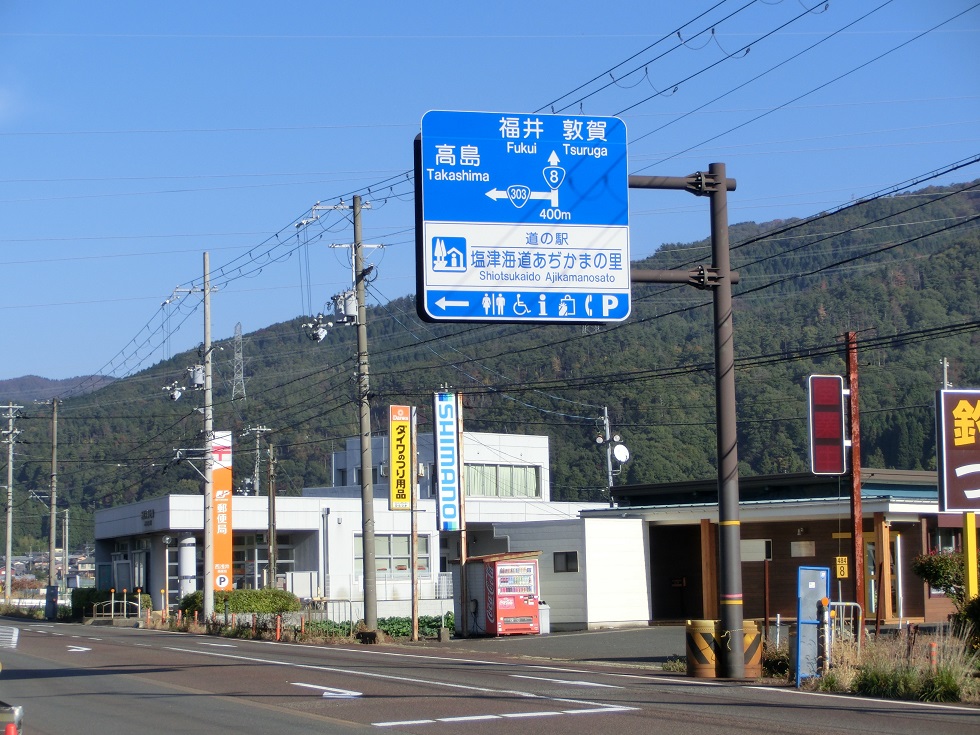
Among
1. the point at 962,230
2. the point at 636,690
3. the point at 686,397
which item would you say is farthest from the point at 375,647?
the point at 962,230

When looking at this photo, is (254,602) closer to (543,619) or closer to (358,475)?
(543,619)

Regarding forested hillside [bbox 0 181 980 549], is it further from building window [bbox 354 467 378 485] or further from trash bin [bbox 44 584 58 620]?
trash bin [bbox 44 584 58 620]

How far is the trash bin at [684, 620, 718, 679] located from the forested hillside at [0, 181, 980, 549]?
51.7 metres

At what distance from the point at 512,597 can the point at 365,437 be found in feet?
20.1

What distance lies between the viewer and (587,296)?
631 inches

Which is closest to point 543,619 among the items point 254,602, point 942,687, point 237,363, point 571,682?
point 254,602

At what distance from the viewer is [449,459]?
3322cm

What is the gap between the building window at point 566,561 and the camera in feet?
112

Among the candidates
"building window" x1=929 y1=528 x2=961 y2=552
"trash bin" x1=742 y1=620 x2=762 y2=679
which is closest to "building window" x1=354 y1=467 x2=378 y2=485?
"building window" x1=929 y1=528 x2=961 y2=552

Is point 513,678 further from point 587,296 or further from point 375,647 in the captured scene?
point 375,647

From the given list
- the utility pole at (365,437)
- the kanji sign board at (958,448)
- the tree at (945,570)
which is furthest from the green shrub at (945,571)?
the utility pole at (365,437)

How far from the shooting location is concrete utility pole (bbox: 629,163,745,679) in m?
16.6

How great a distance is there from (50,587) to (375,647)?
35.8m

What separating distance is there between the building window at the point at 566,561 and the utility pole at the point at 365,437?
5942 millimetres
